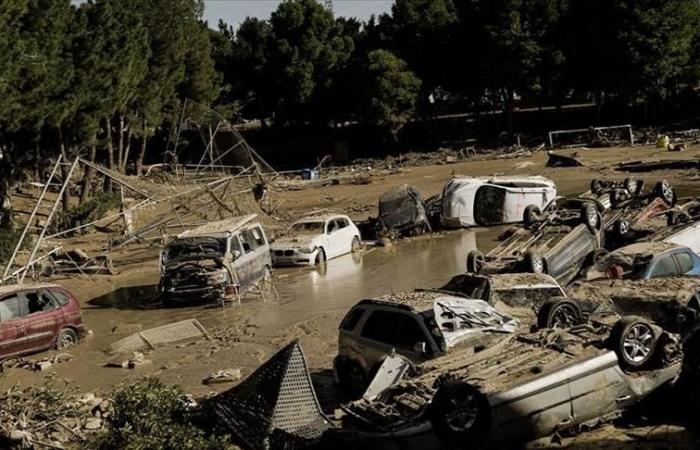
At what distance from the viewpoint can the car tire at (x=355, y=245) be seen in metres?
26.5

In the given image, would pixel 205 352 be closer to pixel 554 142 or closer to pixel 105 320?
pixel 105 320

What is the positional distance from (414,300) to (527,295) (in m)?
2.72

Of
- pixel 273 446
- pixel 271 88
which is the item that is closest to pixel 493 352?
pixel 273 446

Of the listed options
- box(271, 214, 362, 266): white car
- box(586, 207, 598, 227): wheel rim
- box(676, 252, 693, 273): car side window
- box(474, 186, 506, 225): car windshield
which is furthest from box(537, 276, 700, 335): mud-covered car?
box(474, 186, 506, 225): car windshield

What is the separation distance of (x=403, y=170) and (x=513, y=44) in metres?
11.8

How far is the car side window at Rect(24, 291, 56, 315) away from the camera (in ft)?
53.3

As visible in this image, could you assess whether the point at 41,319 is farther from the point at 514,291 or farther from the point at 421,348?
the point at 514,291

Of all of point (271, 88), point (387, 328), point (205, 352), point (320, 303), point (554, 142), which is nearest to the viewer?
point (387, 328)

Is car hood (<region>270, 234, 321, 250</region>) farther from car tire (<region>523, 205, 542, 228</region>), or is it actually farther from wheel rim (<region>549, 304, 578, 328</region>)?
wheel rim (<region>549, 304, 578, 328</region>)

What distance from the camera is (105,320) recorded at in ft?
66.2

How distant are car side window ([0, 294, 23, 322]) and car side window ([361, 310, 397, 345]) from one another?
7768mm

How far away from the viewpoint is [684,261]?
1438 cm

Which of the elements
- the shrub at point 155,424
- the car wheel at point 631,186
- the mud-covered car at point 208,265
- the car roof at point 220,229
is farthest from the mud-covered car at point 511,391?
the car wheel at point 631,186

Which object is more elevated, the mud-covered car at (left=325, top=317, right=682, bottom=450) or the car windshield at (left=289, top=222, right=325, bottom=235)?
the car windshield at (left=289, top=222, right=325, bottom=235)
